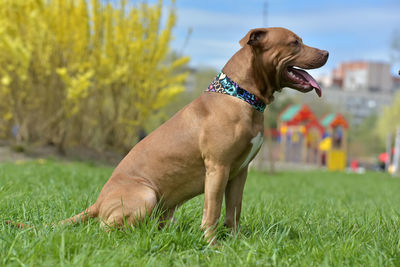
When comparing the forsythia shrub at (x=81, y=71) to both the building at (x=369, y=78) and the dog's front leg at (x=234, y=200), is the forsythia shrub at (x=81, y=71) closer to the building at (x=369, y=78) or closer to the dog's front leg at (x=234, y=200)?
the dog's front leg at (x=234, y=200)

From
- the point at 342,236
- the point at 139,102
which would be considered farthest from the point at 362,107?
the point at 342,236

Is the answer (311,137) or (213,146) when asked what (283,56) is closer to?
(213,146)

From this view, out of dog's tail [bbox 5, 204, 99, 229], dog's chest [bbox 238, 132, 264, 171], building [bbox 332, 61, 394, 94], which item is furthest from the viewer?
building [bbox 332, 61, 394, 94]

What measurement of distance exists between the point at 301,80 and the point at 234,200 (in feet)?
3.21

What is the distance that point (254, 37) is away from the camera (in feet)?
9.81

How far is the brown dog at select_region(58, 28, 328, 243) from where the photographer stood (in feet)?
9.36

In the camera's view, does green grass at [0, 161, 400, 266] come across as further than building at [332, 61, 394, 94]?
No

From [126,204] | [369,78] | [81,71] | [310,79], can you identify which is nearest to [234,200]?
[126,204]

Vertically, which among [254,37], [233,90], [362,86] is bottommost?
[362,86]

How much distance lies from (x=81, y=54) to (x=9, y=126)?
2.69 metres

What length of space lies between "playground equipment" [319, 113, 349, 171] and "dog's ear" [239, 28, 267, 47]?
21.6 m

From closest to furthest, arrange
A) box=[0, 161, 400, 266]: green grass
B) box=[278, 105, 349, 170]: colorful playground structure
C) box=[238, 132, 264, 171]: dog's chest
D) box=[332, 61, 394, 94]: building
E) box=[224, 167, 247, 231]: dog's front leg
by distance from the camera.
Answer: box=[0, 161, 400, 266]: green grass
box=[238, 132, 264, 171]: dog's chest
box=[224, 167, 247, 231]: dog's front leg
box=[278, 105, 349, 170]: colorful playground structure
box=[332, 61, 394, 94]: building

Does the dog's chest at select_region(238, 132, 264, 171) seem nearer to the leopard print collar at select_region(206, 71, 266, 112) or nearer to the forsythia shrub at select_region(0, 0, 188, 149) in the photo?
the leopard print collar at select_region(206, 71, 266, 112)

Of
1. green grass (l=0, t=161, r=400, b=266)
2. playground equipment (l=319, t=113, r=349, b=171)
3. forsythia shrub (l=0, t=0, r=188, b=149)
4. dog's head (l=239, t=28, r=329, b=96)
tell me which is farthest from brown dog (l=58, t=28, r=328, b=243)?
playground equipment (l=319, t=113, r=349, b=171)
